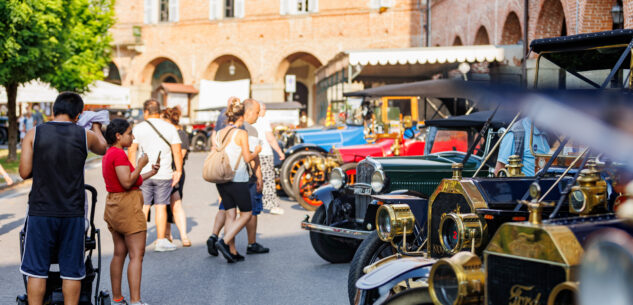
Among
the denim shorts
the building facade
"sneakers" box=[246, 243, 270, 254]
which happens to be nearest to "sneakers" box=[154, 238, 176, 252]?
the denim shorts

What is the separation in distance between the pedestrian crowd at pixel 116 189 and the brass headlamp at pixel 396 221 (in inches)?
68.9

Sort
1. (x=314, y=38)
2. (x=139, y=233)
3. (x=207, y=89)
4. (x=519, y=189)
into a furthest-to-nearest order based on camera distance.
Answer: (x=314, y=38)
(x=207, y=89)
(x=139, y=233)
(x=519, y=189)

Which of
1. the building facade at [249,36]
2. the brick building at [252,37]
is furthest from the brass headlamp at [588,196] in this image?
the building facade at [249,36]

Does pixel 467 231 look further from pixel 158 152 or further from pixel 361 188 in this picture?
pixel 158 152

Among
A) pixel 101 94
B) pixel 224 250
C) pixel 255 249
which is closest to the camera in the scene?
pixel 224 250

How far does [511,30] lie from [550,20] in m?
3.25

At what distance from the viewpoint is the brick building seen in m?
37.4

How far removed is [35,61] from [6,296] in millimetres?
14075

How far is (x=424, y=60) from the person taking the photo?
55.1 feet

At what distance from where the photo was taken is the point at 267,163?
10695 millimetres

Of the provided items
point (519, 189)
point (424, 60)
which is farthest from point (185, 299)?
point (424, 60)

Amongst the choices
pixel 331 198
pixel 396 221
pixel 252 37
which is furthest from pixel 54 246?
pixel 252 37

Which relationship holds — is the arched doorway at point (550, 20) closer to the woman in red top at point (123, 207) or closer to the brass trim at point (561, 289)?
the woman in red top at point (123, 207)

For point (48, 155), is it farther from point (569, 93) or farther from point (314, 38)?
point (314, 38)
